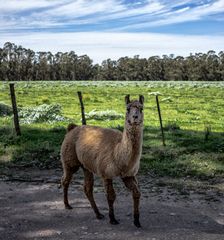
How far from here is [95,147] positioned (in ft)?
24.8

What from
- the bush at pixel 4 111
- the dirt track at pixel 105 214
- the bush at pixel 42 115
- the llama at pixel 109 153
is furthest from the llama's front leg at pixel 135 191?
the bush at pixel 4 111

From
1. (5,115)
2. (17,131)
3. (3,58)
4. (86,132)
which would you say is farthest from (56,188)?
(3,58)

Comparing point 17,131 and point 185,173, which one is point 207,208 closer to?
point 185,173

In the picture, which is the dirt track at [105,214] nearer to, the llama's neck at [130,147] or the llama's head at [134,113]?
the llama's neck at [130,147]

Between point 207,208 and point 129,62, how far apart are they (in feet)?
468

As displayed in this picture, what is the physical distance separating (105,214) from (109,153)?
1388 mm

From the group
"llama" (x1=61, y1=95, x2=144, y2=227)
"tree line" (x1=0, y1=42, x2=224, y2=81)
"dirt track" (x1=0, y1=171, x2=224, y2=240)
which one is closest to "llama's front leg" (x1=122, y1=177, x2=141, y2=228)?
"llama" (x1=61, y1=95, x2=144, y2=227)

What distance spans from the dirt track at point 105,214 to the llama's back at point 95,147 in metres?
0.96

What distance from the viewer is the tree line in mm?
130375

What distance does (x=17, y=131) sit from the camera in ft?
51.0

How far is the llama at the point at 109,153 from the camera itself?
667 cm

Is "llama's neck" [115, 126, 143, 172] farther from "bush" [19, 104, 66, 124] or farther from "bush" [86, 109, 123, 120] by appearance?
"bush" [86, 109, 123, 120]

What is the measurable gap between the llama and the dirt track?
341 mm

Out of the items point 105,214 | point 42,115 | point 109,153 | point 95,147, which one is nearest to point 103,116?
point 42,115
